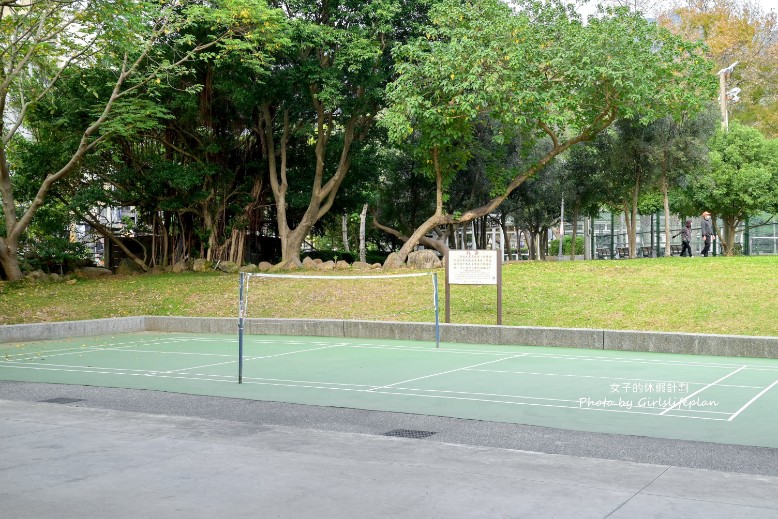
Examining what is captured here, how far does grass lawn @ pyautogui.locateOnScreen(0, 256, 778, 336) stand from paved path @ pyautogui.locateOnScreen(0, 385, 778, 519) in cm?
1093

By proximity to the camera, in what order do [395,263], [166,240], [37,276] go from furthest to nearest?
1. [166,240]
2. [395,263]
3. [37,276]

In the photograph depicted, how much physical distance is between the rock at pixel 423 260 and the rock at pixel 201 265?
290 inches

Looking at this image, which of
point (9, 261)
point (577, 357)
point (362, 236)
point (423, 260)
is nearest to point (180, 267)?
point (9, 261)

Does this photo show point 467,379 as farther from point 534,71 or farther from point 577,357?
point 534,71

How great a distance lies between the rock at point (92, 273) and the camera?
32338 millimetres

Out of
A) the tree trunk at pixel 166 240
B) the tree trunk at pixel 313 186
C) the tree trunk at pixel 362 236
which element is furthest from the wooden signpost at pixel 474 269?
the tree trunk at pixel 362 236

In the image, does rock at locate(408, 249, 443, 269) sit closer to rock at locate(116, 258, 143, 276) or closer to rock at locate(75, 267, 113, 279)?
rock at locate(116, 258, 143, 276)

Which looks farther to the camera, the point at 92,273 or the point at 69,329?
the point at 92,273

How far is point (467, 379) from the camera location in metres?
11.9

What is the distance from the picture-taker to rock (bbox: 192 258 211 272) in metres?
32.1

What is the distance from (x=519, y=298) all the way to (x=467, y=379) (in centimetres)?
968

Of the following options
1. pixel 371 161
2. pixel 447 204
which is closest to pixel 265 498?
pixel 371 161

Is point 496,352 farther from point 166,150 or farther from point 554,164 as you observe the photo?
point 554,164

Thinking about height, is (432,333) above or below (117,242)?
below
